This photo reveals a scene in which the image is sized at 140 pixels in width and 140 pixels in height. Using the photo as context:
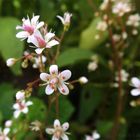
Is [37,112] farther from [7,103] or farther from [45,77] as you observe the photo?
[45,77]

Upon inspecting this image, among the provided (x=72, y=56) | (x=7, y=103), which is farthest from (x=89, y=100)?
(x=7, y=103)

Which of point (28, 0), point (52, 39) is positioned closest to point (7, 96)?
point (28, 0)

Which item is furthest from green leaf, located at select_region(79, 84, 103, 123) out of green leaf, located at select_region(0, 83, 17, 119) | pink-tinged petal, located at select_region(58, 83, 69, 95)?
pink-tinged petal, located at select_region(58, 83, 69, 95)

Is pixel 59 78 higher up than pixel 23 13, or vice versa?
pixel 23 13

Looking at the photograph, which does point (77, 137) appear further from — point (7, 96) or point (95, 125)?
point (7, 96)

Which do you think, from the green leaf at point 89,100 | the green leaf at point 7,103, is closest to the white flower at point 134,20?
the green leaf at point 89,100

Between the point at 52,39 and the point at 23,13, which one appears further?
the point at 23,13

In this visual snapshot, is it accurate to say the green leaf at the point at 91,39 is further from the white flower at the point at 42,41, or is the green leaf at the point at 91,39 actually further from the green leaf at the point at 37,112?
the white flower at the point at 42,41
